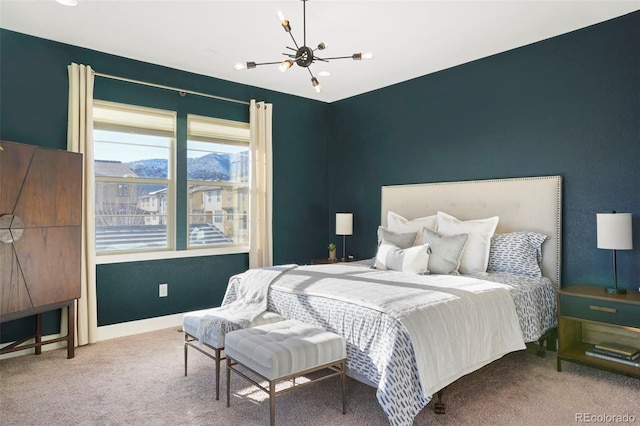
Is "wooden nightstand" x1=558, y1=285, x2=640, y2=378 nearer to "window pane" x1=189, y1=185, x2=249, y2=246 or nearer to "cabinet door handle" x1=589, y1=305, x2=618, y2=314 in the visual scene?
"cabinet door handle" x1=589, y1=305, x2=618, y2=314

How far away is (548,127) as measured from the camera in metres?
3.67

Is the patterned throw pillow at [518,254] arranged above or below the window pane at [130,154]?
below

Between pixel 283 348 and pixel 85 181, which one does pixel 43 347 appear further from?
pixel 283 348

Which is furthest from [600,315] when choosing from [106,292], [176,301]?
[106,292]

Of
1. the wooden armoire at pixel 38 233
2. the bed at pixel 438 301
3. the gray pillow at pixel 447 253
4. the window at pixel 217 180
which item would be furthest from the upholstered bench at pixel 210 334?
the window at pixel 217 180

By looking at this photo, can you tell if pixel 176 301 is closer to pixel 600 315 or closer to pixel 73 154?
pixel 73 154

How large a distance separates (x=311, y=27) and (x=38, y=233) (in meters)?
2.75

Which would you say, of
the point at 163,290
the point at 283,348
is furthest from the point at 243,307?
the point at 163,290

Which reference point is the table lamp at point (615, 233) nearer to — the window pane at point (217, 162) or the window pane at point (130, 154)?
the window pane at point (217, 162)

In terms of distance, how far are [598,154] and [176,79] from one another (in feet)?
13.6

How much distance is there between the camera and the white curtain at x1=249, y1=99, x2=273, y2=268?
4.89 meters

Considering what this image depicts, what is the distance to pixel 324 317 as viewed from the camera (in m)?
2.68

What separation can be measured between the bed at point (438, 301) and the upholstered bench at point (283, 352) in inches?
6.2

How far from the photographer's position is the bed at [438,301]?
2.21 metres
